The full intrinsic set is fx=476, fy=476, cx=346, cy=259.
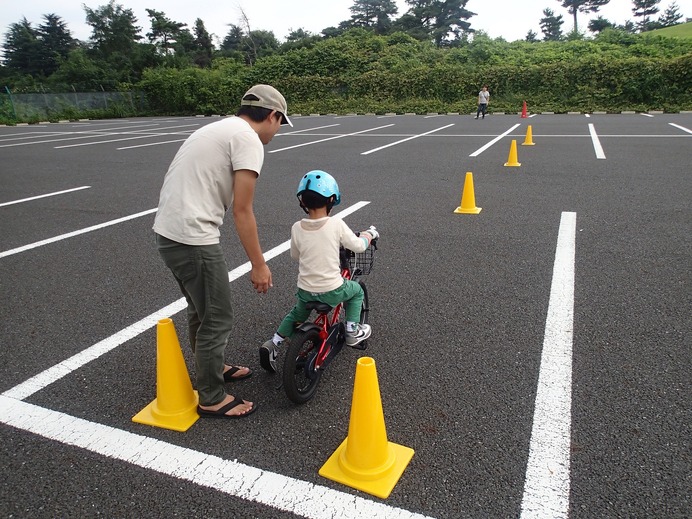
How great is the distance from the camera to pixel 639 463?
7.09 ft

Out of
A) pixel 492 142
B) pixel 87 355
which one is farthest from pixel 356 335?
pixel 492 142

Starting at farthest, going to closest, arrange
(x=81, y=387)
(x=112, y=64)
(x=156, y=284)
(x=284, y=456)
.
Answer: (x=112, y=64) < (x=156, y=284) < (x=81, y=387) < (x=284, y=456)

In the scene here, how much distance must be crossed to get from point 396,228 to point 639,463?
3.98m

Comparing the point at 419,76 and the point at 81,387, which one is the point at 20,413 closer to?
the point at 81,387

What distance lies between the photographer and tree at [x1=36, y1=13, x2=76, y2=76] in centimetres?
6369

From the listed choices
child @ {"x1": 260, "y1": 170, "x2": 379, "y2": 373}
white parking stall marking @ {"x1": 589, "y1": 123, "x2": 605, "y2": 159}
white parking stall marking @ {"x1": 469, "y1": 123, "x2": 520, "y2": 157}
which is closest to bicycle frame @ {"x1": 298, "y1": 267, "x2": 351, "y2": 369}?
child @ {"x1": 260, "y1": 170, "x2": 379, "y2": 373}

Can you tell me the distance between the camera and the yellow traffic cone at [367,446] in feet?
6.88

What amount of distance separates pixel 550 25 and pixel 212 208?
83584mm

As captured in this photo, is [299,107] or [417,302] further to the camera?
[299,107]

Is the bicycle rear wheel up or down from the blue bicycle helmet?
down

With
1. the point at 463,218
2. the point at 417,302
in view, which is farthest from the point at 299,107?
the point at 417,302

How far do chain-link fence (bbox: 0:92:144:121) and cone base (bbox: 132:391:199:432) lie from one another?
3315 cm

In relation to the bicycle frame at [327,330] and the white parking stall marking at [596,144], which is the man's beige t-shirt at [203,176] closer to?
the bicycle frame at [327,330]

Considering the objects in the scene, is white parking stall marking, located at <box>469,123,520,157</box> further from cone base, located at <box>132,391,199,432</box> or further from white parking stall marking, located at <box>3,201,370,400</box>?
cone base, located at <box>132,391,199,432</box>
